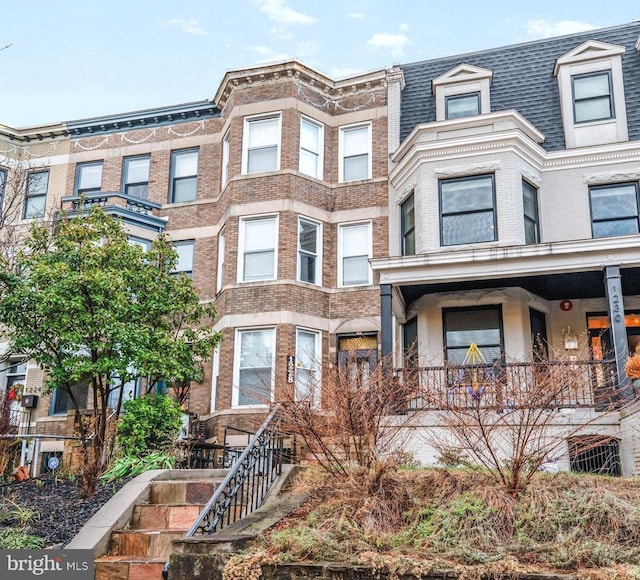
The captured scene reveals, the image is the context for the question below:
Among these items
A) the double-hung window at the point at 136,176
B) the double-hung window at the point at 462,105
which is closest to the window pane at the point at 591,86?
the double-hung window at the point at 462,105

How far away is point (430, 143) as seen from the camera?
53.4 ft

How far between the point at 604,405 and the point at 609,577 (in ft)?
20.4

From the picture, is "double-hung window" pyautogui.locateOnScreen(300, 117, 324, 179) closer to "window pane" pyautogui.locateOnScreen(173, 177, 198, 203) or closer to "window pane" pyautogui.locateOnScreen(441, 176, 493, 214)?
"window pane" pyautogui.locateOnScreen(173, 177, 198, 203)

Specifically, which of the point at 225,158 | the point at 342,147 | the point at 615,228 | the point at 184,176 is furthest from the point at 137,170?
the point at 615,228

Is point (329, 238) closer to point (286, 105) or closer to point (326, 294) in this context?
point (326, 294)

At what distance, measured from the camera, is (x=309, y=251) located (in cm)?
1783

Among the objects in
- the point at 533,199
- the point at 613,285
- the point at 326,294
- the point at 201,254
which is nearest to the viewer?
the point at 613,285

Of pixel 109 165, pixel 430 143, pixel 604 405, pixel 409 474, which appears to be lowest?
pixel 409 474

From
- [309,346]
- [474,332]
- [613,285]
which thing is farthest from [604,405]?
[309,346]

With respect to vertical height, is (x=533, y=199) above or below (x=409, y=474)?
above

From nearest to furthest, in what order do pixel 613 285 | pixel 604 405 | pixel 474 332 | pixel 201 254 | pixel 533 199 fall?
pixel 604 405 → pixel 613 285 → pixel 474 332 → pixel 533 199 → pixel 201 254

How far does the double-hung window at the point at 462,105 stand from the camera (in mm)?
18109

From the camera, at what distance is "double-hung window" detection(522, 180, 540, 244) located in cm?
1595

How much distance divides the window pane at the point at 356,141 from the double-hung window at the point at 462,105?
7.31 feet
